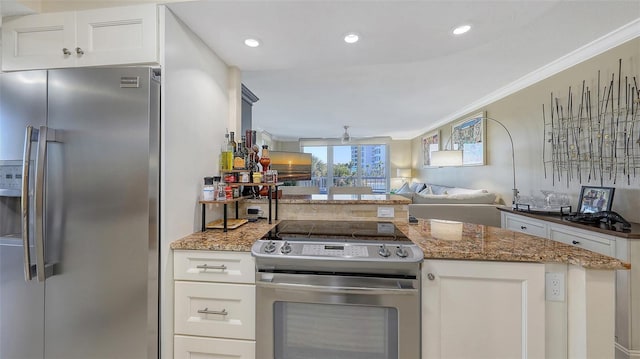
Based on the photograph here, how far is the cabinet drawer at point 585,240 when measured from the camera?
5.46ft

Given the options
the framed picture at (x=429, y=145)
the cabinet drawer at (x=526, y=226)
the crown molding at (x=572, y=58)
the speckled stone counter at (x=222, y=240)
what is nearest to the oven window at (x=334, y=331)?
the speckled stone counter at (x=222, y=240)

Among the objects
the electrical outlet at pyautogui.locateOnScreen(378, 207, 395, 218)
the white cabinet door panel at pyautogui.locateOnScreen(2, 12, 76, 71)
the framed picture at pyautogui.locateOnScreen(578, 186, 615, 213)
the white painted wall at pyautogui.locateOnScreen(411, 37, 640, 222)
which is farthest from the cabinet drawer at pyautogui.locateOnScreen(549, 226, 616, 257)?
the white cabinet door panel at pyautogui.locateOnScreen(2, 12, 76, 71)

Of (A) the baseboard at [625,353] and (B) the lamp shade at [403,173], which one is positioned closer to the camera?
(A) the baseboard at [625,353]

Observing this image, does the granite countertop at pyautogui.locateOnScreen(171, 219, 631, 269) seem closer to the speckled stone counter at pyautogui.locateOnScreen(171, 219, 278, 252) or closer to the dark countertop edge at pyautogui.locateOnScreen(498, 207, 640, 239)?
the speckled stone counter at pyautogui.locateOnScreen(171, 219, 278, 252)

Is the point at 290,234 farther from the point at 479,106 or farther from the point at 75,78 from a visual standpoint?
the point at 479,106

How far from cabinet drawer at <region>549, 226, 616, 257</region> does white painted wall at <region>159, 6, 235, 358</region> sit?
2.71 metres

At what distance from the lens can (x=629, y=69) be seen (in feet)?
6.39

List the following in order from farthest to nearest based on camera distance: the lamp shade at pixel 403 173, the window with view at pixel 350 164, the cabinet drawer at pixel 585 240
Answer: the window with view at pixel 350 164 → the lamp shade at pixel 403 173 → the cabinet drawer at pixel 585 240

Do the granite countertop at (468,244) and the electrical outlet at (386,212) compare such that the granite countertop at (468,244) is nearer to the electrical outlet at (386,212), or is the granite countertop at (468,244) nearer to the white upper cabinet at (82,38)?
the electrical outlet at (386,212)

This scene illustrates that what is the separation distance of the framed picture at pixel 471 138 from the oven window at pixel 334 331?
3797 millimetres

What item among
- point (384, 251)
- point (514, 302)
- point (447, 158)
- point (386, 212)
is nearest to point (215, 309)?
point (384, 251)

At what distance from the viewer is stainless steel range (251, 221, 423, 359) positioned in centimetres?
112

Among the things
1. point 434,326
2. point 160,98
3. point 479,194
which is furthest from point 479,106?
point 160,98

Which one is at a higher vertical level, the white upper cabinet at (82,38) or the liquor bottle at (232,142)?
the white upper cabinet at (82,38)
